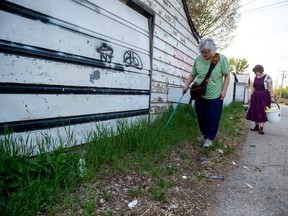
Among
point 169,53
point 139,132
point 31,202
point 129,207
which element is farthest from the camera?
point 169,53

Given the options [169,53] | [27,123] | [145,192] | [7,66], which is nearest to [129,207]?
[145,192]

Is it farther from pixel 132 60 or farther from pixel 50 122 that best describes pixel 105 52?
pixel 50 122

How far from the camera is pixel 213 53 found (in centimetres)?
374

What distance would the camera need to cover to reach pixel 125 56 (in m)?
3.67

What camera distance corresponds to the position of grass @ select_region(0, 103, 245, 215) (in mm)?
1752

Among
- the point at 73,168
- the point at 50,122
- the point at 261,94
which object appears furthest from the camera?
the point at 261,94

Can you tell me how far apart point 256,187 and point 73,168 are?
2116 millimetres

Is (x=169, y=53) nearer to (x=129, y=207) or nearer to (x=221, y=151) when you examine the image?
(x=221, y=151)

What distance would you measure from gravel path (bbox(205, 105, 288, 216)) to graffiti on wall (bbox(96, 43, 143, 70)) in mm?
2263

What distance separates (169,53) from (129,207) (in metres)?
3.98

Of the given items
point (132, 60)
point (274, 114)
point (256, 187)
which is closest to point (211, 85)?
point (132, 60)

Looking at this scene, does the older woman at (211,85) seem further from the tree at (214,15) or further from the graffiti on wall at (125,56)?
the tree at (214,15)

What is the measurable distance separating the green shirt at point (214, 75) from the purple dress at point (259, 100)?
2820mm

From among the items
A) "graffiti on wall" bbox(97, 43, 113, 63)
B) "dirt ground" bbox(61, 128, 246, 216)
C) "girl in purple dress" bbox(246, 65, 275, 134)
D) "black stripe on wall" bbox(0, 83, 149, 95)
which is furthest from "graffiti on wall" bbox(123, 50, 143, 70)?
"girl in purple dress" bbox(246, 65, 275, 134)
